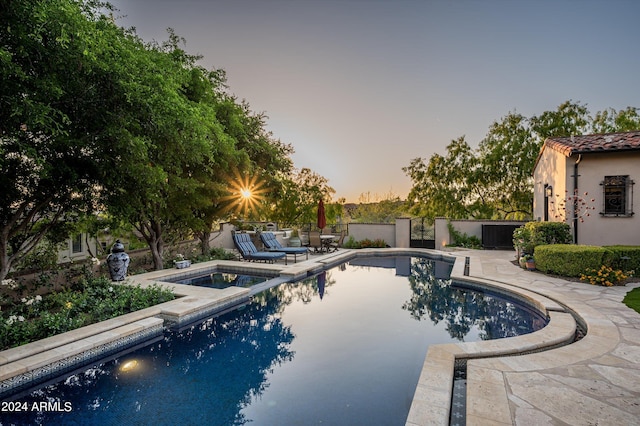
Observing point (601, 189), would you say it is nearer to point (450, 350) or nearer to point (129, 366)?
point (450, 350)

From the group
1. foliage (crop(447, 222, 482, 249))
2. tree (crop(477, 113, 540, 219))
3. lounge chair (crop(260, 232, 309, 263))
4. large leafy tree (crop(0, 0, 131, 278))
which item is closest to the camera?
large leafy tree (crop(0, 0, 131, 278))

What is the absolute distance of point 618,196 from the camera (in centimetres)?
1054

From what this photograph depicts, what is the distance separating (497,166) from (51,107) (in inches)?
859

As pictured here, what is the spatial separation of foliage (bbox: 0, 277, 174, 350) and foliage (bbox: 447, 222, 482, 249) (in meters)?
13.5

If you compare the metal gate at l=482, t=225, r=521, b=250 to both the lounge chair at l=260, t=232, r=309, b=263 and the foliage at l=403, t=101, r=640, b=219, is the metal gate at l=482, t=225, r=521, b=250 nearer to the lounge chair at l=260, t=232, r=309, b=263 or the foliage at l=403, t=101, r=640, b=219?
the foliage at l=403, t=101, r=640, b=219

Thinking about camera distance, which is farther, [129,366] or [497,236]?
[497,236]

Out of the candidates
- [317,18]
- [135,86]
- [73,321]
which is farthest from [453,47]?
[73,321]

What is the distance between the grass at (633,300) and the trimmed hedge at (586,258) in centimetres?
103

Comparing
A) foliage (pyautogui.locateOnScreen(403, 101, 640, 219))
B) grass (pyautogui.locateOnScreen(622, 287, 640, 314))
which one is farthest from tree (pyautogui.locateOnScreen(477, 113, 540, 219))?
grass (pyautogui.locateOnScreen(622, 287, 640, 314))

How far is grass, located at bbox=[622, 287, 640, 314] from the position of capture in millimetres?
6105

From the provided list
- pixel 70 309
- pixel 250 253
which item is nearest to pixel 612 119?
pixel 250 253

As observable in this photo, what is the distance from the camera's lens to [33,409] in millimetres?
3594

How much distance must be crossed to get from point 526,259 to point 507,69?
7.51m

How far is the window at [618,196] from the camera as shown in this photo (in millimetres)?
10352
